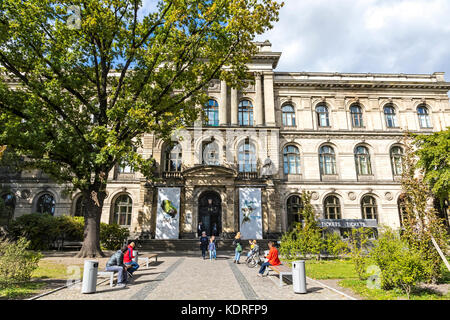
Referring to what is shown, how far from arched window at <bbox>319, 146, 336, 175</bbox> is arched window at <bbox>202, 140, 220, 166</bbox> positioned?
11.3 meters

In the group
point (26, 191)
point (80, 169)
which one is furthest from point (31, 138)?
point (26, 191)

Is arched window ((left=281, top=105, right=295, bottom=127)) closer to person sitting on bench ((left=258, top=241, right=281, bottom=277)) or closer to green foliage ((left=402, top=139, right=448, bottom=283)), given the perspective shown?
green foliage ((left=402, top=139, right=448, bottom=283))

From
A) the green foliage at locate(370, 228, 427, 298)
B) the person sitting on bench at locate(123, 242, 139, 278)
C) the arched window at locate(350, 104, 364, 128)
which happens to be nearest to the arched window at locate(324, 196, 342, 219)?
the arched window at locate(350, 104, 364, 128)

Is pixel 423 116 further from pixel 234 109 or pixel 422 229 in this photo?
pixel 422 229

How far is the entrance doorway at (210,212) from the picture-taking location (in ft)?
82.5

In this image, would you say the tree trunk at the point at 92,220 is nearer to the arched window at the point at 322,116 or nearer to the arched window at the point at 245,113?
the arched window at the point at 245,113

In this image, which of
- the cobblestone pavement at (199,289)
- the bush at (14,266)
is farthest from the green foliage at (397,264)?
the bush at (14,266)

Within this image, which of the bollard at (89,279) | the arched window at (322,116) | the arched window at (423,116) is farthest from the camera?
the arched window at (423,116)

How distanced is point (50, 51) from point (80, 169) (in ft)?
21.5

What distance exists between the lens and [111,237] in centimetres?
2000

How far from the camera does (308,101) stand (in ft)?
98.1

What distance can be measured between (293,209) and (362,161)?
374 inches

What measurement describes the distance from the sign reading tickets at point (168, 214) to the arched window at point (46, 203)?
11608 millimetres

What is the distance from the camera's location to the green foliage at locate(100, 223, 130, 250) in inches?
776
